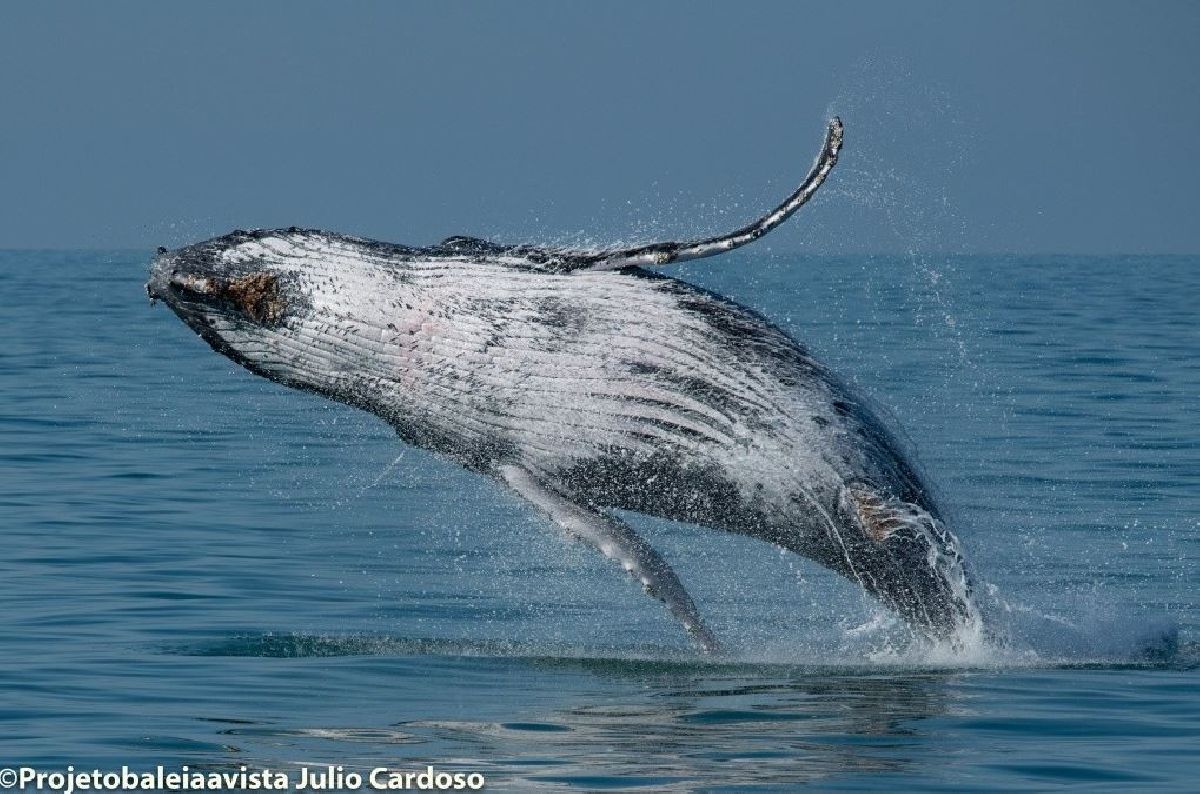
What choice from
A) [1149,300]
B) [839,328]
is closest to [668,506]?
[839,328]

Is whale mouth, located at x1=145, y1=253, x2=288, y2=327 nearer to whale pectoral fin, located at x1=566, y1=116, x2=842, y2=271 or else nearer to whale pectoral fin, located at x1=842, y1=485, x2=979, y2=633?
whale pectoral fin, located at x1=566, y1=116, x2=842, y2=271

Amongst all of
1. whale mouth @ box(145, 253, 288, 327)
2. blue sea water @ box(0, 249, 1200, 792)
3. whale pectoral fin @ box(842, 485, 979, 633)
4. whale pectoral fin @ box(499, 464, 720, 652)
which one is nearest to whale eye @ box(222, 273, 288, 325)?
whale mouth @ box(145, 253, 288, 327)

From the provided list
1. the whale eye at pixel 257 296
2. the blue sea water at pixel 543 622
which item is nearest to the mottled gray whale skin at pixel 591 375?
the whale eye at pixel 257 296

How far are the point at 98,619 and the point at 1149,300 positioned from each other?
177 ft

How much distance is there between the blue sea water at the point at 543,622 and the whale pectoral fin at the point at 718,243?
1.28m

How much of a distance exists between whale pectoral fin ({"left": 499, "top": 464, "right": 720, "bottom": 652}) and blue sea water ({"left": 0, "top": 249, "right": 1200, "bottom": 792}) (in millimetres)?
432

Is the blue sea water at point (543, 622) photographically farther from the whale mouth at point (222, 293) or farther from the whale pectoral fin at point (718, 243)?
the whale mouth at point (222, 293)

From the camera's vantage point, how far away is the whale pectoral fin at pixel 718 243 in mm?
12172

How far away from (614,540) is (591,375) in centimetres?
116

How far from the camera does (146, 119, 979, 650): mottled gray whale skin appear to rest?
40.7ft

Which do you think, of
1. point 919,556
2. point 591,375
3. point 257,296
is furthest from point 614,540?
point 257,296

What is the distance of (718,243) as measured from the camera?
1214 cm

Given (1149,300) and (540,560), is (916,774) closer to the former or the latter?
(540,560)

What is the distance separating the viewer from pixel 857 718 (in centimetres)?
1146
